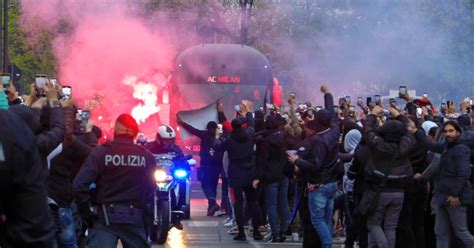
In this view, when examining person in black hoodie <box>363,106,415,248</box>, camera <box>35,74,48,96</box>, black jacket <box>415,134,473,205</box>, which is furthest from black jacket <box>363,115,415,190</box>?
camera <box>35,74,48,96</box>

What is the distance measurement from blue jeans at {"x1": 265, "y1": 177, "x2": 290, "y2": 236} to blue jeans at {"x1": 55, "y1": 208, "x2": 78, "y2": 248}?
5658 mm

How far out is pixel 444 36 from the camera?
39000 mm

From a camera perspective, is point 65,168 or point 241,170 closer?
point 65,168

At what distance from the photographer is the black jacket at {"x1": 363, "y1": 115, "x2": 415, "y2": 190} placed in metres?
11.6

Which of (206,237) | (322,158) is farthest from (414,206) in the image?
(206,237)

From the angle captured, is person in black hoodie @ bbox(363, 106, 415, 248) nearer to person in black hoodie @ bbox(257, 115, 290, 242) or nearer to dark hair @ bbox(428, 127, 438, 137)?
dark hair @ bbox(428, 127, 438, 137)

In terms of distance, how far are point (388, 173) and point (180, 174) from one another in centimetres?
495

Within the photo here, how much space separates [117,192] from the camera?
9422 mm

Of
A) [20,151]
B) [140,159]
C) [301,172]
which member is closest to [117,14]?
[301,172]

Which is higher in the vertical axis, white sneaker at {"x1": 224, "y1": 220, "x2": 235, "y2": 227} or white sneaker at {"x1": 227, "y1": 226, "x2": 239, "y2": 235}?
white sneaker at {"x1": 227, "y1": 226, "x2": 239, "y2": 235}

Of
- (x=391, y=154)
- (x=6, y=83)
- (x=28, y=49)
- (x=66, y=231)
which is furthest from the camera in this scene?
(x=28, y=49)

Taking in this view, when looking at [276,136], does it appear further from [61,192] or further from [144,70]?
[144,70]

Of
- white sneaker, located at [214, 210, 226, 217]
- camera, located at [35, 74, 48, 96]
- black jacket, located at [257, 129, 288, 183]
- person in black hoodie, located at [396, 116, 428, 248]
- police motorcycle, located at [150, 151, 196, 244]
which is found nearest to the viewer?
camera, located at [35, 74, 48, 96]

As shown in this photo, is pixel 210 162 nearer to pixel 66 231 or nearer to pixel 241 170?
pixel 241 170
